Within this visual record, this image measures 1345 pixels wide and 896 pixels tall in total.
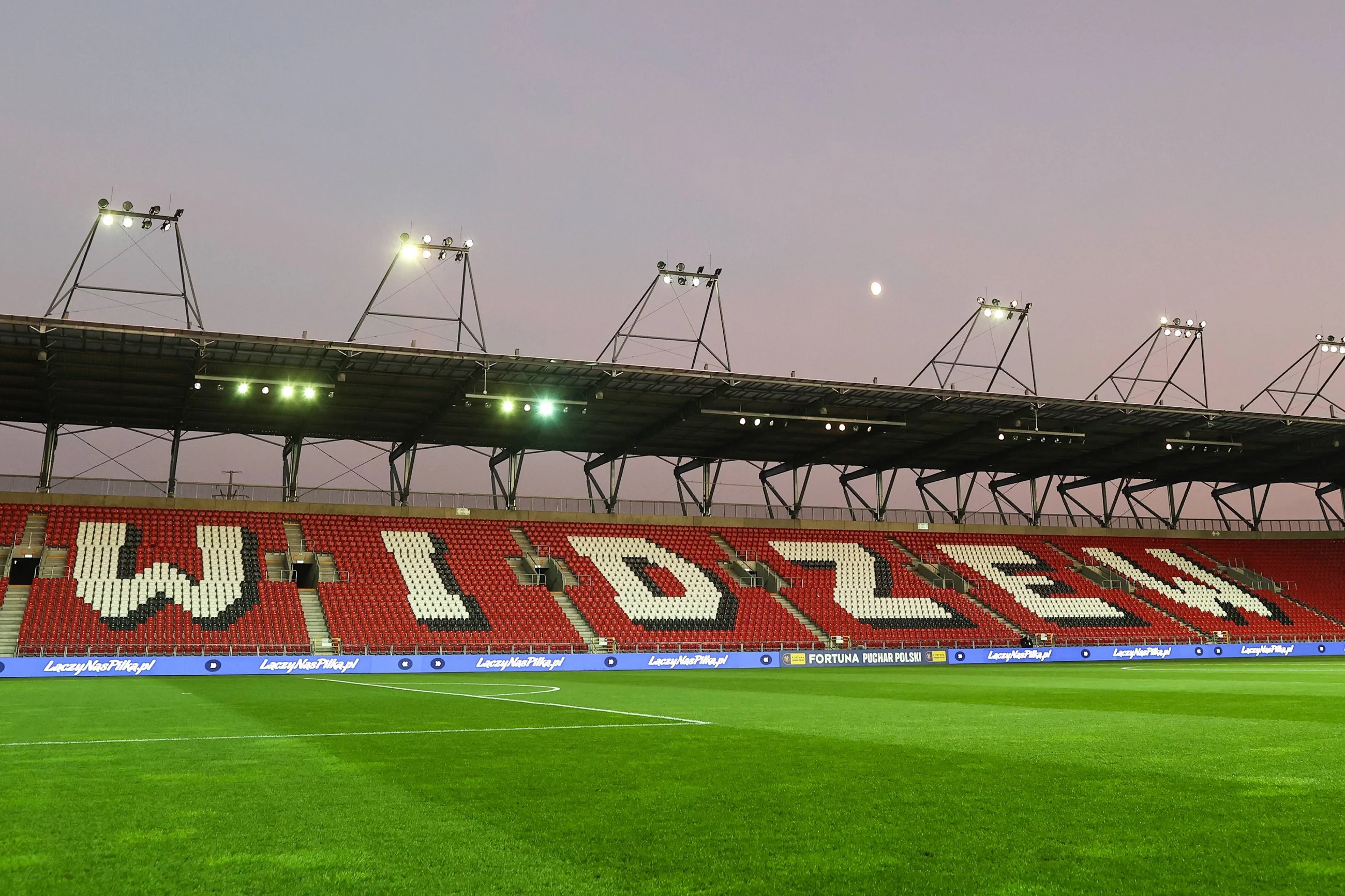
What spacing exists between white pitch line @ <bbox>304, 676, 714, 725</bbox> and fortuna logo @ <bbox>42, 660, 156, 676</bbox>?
22.4 feet

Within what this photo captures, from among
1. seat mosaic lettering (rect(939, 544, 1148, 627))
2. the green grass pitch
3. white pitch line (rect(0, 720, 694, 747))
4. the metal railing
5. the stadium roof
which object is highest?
the stadium roof

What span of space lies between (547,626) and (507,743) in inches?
1150

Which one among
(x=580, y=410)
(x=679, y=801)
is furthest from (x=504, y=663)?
(x=679, y=801)

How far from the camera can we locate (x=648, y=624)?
41.8m

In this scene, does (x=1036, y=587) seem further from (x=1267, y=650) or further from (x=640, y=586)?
(x=640, y=586)

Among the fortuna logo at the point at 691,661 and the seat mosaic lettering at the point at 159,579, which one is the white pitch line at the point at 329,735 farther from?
the seat mosaic lettering at the point at 159,579

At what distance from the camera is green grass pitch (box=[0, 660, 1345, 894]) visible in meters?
5.25

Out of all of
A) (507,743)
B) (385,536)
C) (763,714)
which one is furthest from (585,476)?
(507,743)

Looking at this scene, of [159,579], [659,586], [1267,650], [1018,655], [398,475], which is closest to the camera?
[159,579]

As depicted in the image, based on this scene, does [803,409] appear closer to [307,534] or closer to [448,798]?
[307,534]

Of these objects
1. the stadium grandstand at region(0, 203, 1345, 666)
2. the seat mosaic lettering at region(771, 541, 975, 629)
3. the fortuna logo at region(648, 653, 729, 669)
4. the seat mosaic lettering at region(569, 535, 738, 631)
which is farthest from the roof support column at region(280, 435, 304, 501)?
the seat mosaic lettering at region(771, 541, 975, 629)

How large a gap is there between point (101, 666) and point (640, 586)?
21212mm

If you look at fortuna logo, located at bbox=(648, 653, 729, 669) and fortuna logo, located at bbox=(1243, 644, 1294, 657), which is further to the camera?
fortuna logo, located at bbox=(1243, 644, 1294, 657)

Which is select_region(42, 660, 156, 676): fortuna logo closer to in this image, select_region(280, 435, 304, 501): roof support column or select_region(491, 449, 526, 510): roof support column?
select_region(280, 435, 304, 501): roof support column
